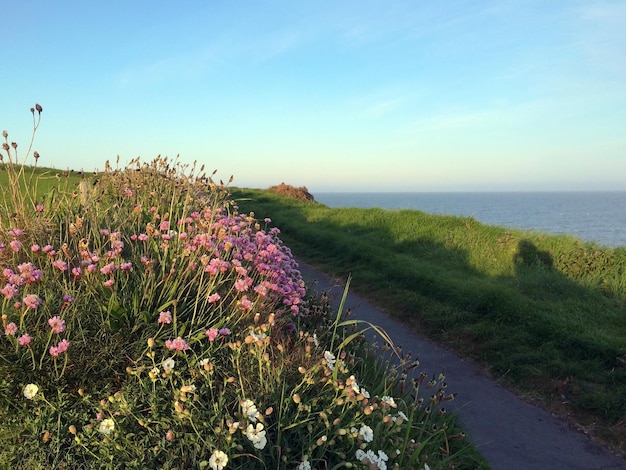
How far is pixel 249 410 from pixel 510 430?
304 centimetres

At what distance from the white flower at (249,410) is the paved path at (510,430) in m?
2.36

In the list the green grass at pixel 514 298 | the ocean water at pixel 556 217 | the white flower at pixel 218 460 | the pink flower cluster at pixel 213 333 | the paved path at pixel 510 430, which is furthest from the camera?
the ocean water at pixel 556 217

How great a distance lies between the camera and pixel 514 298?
667cm

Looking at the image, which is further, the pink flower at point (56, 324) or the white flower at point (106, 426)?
the pink flower at point (56, 324)

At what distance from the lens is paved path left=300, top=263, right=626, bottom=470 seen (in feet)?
12.5

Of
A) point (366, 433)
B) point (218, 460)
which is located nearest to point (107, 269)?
point (218, 460)

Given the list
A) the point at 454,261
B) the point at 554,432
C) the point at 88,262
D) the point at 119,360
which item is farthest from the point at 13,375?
the point at 454,261

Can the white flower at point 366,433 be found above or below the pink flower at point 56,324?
below

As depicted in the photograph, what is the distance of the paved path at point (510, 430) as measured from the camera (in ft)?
12.5

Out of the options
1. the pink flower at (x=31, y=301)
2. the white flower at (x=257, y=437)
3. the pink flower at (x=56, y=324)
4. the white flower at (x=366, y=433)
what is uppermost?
the pink flower at (x=31, y=301)

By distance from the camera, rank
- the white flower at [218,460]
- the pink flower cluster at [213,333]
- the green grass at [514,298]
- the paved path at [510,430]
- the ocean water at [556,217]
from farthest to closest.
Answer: the ocean water at [556,217], the green grass at [514,298], the paved path at [510,430], the pink flower cluster at [213,333], the white flower at [218,460]

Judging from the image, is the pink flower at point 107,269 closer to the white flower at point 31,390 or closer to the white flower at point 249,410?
the white flower at point 31,390

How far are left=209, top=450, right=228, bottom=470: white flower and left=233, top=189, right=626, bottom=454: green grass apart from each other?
371 centimetres

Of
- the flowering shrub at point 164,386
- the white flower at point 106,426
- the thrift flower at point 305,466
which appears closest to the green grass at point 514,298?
the flowering shrub at point 164,386
